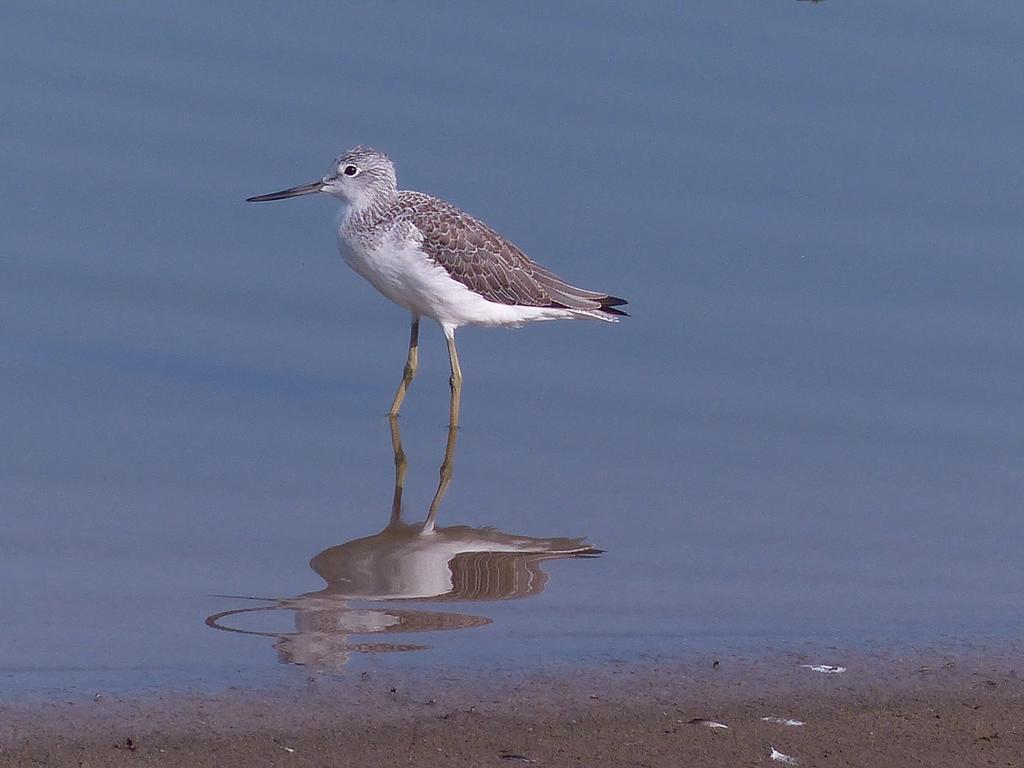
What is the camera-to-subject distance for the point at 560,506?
7.20 metres

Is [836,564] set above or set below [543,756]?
above

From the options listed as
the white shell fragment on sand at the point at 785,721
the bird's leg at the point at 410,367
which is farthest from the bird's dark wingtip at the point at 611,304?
the white shell fragment on sand at the point at 785,721

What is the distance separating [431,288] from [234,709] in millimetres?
4228

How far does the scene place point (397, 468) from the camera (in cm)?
769

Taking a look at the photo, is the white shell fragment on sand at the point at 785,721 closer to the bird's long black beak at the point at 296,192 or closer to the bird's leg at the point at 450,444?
the bird's leg at the point at 450,444

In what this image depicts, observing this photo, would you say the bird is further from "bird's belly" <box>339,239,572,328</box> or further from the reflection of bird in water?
the reflection of bird in water

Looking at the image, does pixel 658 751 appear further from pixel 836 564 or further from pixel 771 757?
pixel 836 564

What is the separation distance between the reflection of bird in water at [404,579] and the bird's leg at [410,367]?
44.5 inches

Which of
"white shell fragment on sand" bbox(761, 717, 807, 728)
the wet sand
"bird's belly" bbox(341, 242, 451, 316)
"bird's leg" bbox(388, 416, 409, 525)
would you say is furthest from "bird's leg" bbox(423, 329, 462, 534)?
"white shell fragment on sand" bbox(761, 717, 807, 728)

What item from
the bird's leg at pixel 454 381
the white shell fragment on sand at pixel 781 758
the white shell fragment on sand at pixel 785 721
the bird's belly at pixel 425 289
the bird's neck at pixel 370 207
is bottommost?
the white shell fragment on sand at pixel 781 758

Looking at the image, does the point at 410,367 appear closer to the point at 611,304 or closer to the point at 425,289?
the point at 425,289

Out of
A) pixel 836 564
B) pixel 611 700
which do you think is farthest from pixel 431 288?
pixel 611 700

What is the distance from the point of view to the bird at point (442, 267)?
350 inches

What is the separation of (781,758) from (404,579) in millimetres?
1947
